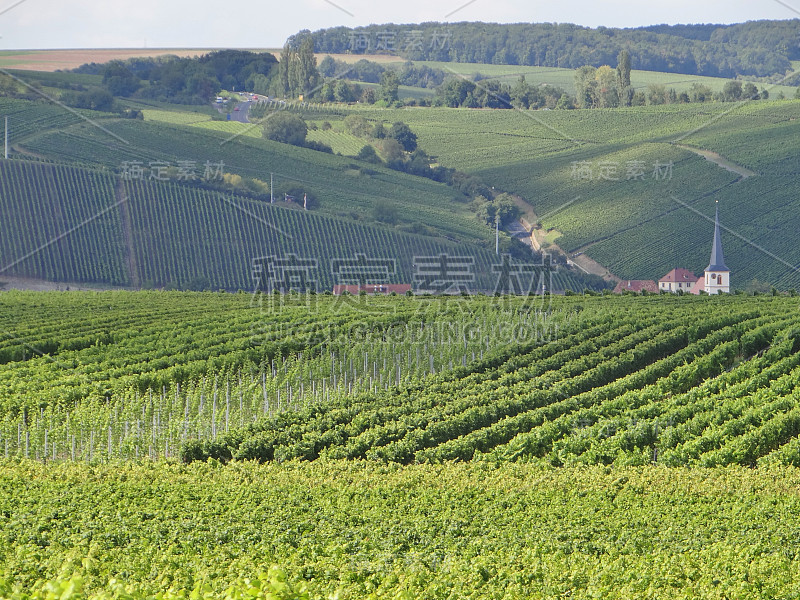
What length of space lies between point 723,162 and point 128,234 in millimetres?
62251

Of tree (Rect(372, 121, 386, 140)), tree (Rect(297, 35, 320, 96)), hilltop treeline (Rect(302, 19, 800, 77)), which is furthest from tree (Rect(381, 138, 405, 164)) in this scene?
hilltop treeline (Rect(302, 19, 800, 77))

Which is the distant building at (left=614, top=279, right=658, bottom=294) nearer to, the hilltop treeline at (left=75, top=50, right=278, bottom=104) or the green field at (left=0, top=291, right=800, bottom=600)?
the green field at (left=0, top=291, right=800, bottom=600)

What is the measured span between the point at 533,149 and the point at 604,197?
22874mm

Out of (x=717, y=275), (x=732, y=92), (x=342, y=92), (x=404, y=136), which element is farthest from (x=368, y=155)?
(x=732, y=92)

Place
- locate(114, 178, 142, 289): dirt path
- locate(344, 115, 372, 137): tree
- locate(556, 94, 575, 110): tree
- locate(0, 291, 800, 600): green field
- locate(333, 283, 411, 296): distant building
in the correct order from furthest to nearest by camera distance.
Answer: locate(556, 94, 575, 110): tree
locate(344, 115, 372, 137): tree
locate(114, 178, 142, 289): dirt path
locate(333, 283, 411, 296): distant building
locate(0, 291, 800, 600): green field

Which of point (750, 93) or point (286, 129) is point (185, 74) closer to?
point (286, 129)

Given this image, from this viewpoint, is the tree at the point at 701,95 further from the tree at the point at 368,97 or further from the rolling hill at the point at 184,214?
the tree at the point at 368,97

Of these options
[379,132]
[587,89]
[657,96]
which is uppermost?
[587,89]

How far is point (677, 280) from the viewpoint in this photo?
259 ft

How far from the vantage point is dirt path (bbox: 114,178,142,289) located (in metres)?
73.1

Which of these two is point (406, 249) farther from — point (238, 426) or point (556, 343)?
point (238, 426)

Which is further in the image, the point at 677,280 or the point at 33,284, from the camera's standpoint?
the point at 677,280

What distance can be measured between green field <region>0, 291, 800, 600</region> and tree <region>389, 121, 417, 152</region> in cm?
8110

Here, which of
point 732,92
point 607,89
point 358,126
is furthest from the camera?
point 607,89
